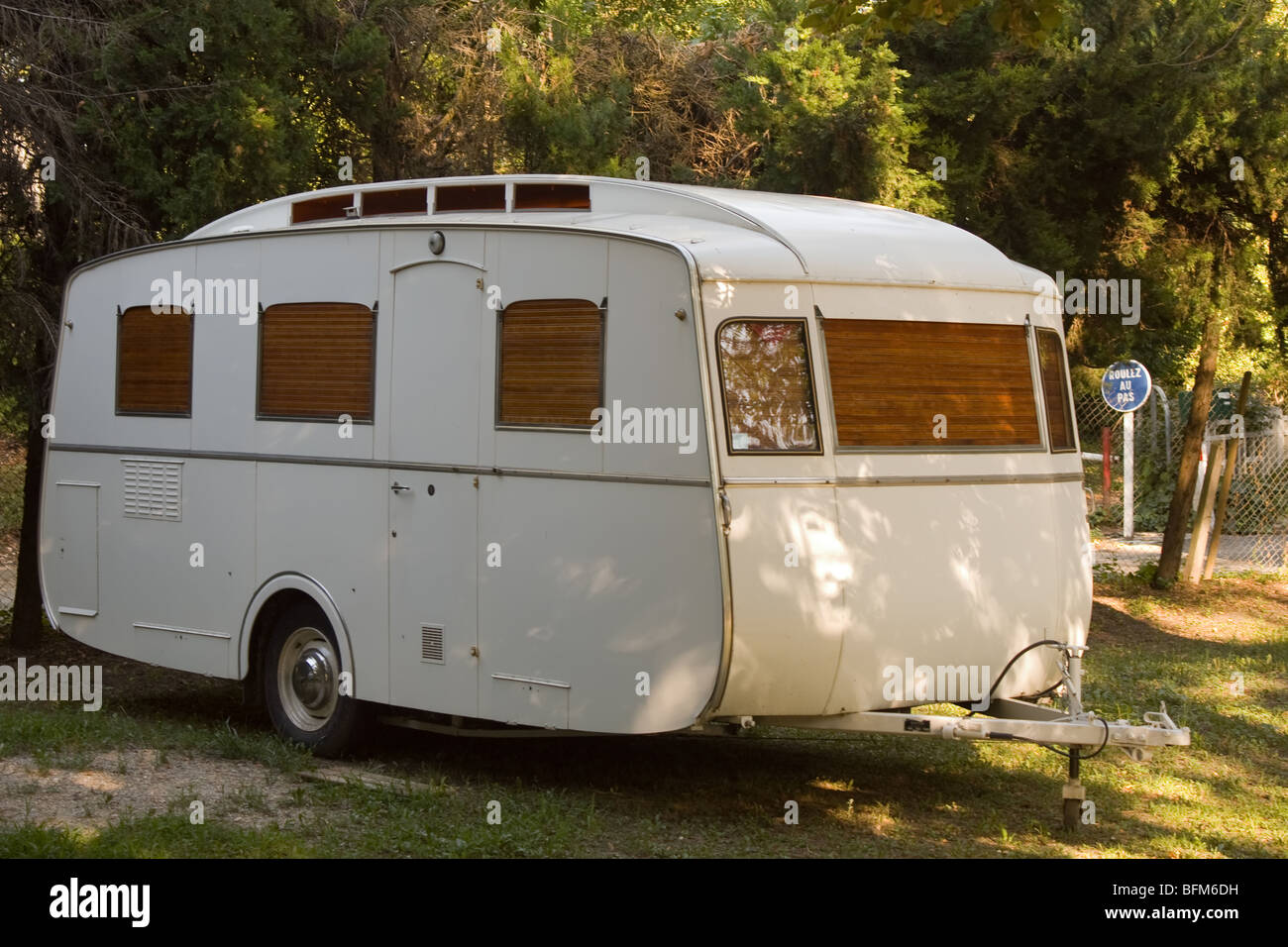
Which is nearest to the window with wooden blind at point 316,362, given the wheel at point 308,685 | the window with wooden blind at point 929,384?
the wheel at point 308,685

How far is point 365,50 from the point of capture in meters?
12.8

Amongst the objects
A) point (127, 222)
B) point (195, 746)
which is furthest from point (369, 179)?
point (195, 746)

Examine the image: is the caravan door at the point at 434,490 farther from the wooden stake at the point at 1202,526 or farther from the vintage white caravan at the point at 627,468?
the wooden stake at the point at 1202,526

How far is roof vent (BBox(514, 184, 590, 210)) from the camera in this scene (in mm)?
8398

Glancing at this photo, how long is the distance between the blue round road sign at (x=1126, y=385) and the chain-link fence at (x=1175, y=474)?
898 millimetres

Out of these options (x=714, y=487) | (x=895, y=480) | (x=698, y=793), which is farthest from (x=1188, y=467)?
(x=714, y=487)

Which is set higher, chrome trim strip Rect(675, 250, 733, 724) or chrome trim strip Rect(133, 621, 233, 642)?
chrome trim strip Rect(675, 250, 733, 724)

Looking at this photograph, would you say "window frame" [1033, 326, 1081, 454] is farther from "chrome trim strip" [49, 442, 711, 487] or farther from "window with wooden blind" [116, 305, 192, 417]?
"window with wooden blind" [116, 305, 192, 417]

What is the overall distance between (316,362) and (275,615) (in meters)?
1.60

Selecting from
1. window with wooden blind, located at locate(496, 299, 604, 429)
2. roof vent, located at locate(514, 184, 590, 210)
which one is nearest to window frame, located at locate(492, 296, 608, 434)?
window with wooden blind, located at locate(496, 299, 604, 429)

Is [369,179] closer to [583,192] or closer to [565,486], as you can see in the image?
[583,192]

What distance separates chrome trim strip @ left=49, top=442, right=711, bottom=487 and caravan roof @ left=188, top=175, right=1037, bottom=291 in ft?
3.21

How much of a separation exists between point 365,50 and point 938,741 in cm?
731

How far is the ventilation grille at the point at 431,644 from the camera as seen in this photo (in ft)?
26.9
